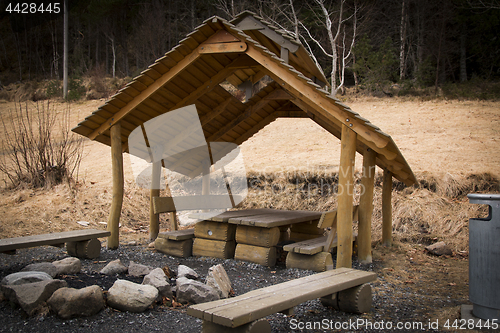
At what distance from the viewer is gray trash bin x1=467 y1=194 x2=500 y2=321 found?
3.20m

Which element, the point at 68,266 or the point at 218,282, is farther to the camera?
the point at 68,266

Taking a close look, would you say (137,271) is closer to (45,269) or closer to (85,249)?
(45,269)

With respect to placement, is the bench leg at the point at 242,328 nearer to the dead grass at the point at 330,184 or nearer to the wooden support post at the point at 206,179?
the dead grass at the point at 330,184

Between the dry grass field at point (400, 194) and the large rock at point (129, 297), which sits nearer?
the large rock at point (129, 297)

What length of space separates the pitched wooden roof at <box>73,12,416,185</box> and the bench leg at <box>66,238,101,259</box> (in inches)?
68.0

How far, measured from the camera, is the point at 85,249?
5613mm

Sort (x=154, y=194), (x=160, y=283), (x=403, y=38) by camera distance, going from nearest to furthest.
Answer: (x=160, y=283) < (x=154, y=194) < (x=403, y=38)

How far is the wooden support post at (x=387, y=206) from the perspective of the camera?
256 inches

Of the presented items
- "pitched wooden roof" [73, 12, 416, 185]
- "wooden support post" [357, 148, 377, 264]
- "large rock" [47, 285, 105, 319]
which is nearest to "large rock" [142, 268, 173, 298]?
"large rock" [47, 285, 105, 319]

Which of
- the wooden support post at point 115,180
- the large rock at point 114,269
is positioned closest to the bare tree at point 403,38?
the wooden support post at point 115,180

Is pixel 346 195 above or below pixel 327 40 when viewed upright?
below

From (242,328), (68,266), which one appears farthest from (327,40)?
(242,328)

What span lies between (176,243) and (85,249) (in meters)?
1.38

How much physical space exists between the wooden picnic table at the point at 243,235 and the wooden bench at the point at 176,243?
4.6 inches
